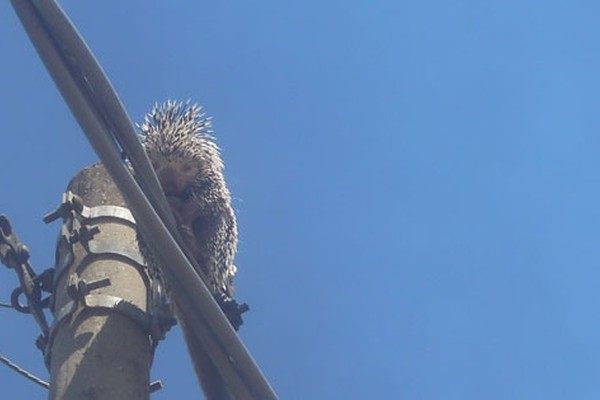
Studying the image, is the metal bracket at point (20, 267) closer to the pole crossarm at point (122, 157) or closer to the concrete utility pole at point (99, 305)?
the concrete utility pole at point (99, 305)

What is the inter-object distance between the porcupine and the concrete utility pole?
39 centimetres

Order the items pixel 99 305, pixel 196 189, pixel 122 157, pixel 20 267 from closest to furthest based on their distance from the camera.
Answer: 1. pixel 122 157
2. pixel 99 305
3. pixel 20 267
4. pixel 196 189

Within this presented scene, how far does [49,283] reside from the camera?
398 cm

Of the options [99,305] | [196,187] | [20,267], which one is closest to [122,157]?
[99,305]

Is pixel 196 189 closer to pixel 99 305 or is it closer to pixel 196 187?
pixel 196 187

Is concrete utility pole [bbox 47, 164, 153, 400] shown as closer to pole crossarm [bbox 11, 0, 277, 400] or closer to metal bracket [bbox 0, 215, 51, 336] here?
metal bracket [bbox 0, 215, 51, 336]

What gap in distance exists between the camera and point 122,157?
3.47 meters

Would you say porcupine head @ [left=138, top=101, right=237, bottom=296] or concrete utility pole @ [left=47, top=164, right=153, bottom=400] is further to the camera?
porcupine head @ [left=138, top=101, right=237, bottom=296]

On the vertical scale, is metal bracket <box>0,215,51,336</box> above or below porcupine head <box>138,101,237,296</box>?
below

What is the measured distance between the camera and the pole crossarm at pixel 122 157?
324 centimetres

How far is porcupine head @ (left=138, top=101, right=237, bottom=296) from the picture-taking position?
4.63 meters

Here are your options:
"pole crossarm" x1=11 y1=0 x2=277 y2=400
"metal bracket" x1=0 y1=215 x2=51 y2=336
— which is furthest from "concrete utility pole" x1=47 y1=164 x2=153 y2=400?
"pole crossarm" x1=11 y1=0 x2=277 y2=400

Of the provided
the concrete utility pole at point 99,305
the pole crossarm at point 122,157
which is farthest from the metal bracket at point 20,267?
the pole crossarm at point 122,157

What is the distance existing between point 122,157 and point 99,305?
1.68 feet
